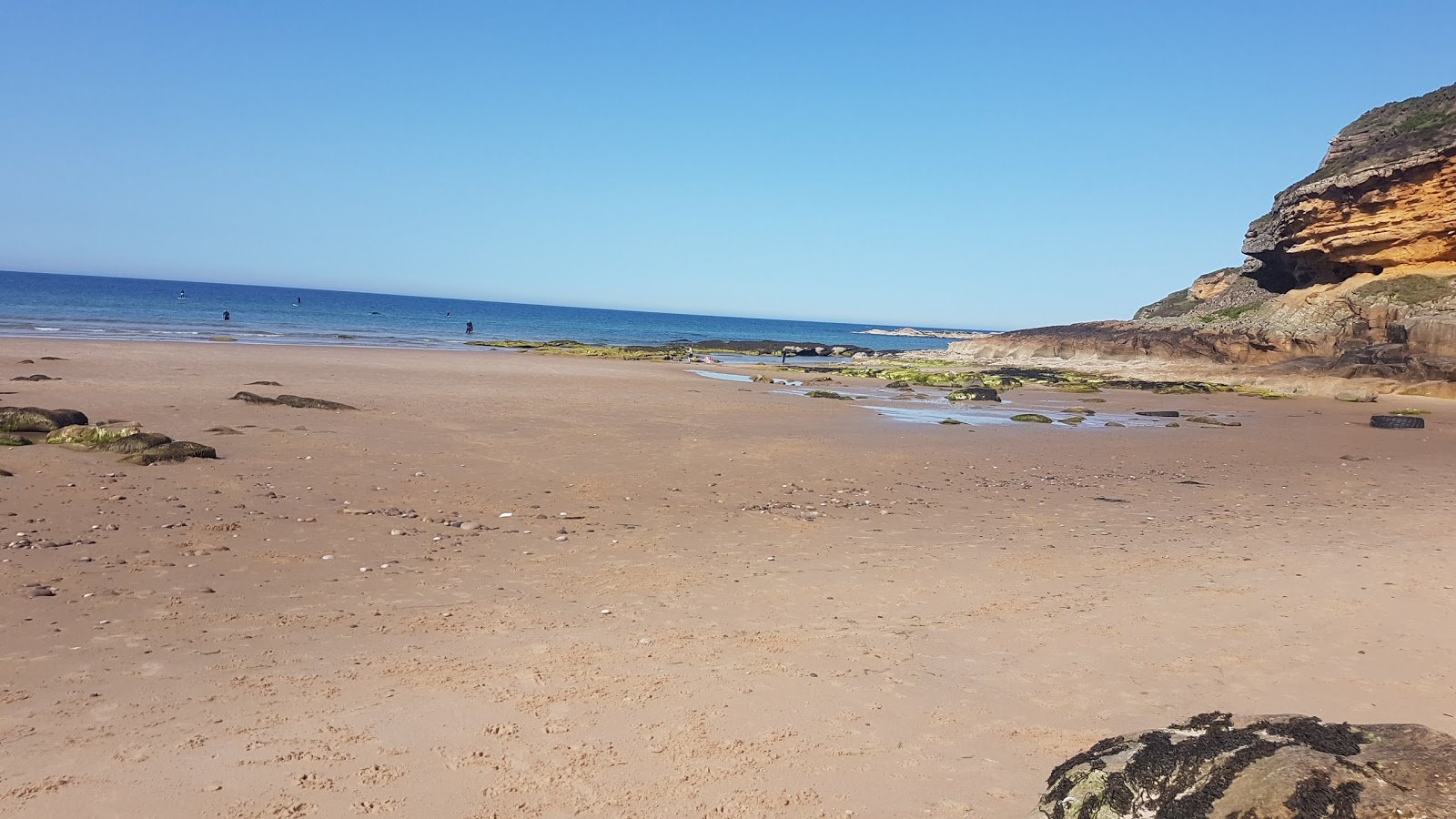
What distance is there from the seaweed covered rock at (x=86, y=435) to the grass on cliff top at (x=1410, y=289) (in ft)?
138

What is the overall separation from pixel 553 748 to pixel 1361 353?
3769 centimetres

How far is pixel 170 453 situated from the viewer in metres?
11.3

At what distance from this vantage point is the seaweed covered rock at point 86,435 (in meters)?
11.8

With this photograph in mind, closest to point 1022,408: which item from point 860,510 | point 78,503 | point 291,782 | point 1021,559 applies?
point 860,510

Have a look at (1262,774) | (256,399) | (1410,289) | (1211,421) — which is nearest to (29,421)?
(256,399)

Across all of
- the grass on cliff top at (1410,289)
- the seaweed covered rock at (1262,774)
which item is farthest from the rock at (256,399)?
the grass on cliff top at (1410,289)

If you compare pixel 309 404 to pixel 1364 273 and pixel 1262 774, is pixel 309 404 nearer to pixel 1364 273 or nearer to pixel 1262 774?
pixel 1262 774

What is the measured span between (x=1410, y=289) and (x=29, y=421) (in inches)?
1739

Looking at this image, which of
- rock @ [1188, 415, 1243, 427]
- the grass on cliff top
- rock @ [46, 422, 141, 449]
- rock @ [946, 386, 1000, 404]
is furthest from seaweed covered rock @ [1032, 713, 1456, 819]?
the grass on cliff top

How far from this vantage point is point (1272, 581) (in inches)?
309

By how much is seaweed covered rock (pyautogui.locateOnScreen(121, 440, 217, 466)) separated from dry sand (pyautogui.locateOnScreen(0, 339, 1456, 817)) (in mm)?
326

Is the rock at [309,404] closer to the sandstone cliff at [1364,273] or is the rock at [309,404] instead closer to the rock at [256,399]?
the rock at [256,399]

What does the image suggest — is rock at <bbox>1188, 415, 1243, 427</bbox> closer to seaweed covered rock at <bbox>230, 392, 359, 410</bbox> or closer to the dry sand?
the dry sand

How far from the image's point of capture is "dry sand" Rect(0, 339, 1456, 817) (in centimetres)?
421
